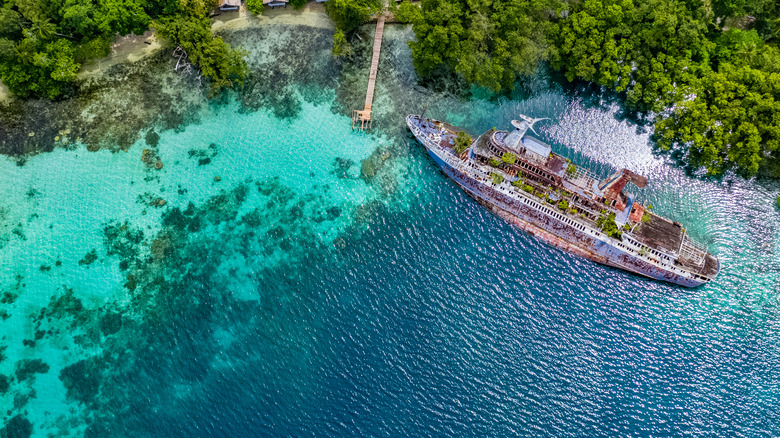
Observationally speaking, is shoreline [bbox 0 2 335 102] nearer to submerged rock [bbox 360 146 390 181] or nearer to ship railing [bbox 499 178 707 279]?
submerged rock [bbox 360 146 390 181]

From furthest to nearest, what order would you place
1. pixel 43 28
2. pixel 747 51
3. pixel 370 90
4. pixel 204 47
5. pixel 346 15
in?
pixel 370 90, pixel 346 15, pixel 204 47, pixel 747 51, pixel 43 28

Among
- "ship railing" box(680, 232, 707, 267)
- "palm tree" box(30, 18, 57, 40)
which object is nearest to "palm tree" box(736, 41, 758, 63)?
"ship railing" box(680, 232, 707, 267)

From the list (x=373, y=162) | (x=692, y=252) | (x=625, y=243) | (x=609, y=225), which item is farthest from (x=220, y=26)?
(x=692, y=252)

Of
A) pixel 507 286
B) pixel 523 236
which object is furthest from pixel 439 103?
pixel 507 286

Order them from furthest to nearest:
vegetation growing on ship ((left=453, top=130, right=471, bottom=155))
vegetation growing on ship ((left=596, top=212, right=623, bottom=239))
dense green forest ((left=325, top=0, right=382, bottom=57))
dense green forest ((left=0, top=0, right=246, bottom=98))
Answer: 1. dense green forest ((left=325, top=0, right=382, bottom=57))
2. vegetation growing on ship ((left=453, top=130, right=471, bottom=155))
3. dense green forest ((left=0, top=0, right=246, bottom=98))
4. vegetation growing on ship ((left=596, top=212, right=623, bottom=239))

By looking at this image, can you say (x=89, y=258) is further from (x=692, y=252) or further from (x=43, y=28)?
(x=692, y=252)

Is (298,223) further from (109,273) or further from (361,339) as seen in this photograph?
(109,273)

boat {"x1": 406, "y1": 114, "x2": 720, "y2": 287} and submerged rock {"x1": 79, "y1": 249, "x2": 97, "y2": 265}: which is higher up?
boat {"x1": 406, "y1": 114, "x2": 720, "y2": 287}
